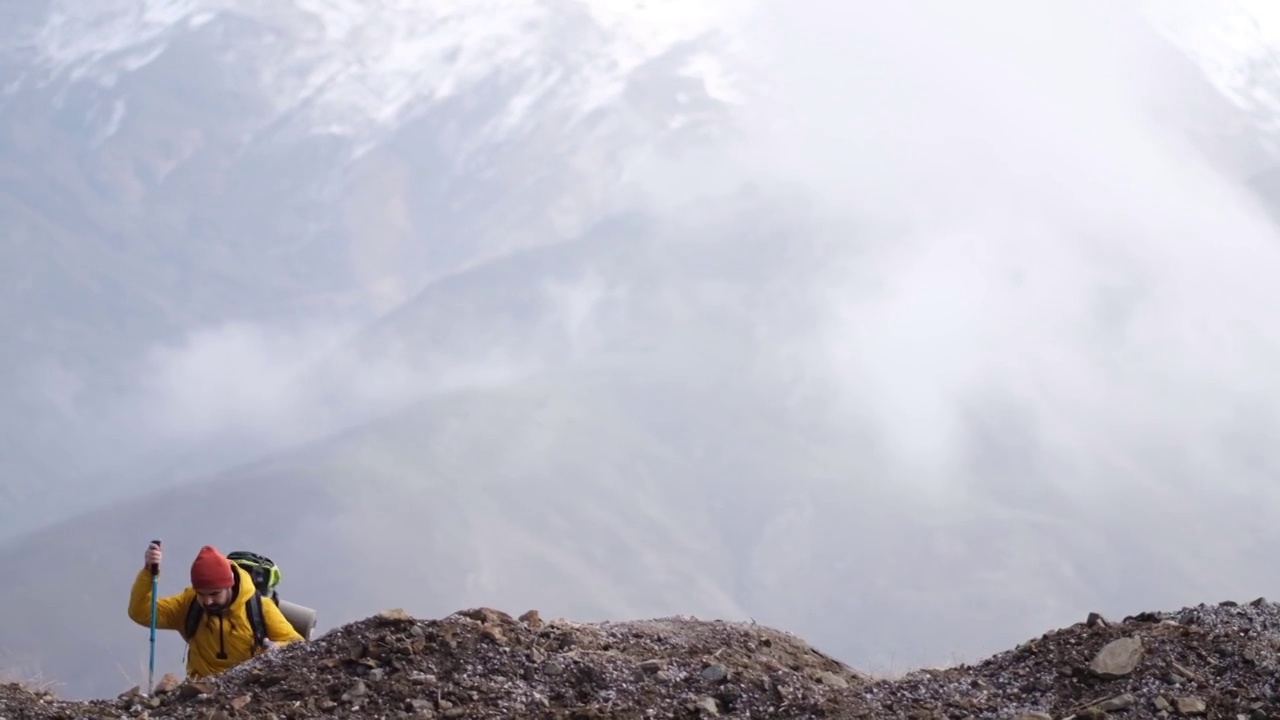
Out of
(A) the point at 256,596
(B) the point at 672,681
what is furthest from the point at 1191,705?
(A) the point at 256,596

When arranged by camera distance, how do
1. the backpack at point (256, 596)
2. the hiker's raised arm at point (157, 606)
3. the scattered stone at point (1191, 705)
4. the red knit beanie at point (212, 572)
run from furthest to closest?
1. the hiker's raised arm at point (157, 606)
2. the backpack at point (256, 596)
3. the red knit beanie at point (212, 572)
4. the scattered stone at point (1191, 705)

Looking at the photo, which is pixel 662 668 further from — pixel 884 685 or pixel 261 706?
pixel 261 706

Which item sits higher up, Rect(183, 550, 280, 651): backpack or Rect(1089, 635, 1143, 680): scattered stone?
Rect(183, 550, 280, 651): backpack

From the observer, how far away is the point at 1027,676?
7.25 metres

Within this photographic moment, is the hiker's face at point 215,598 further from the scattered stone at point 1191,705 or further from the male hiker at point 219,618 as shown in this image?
the scattered stone at point 1191,705

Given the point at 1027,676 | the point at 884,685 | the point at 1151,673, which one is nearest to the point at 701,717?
the point at 884,685

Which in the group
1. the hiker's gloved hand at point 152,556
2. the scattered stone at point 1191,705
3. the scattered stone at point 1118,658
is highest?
the hiker's gloved hand at point 152,556

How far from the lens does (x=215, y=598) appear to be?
8.86 metres

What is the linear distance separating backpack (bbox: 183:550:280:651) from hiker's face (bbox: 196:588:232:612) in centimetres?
11

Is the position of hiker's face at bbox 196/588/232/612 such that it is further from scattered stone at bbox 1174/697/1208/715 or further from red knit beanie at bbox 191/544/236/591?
scattered stone at bbox 1174/697/1208/715

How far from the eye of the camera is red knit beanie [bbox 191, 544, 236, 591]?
28.5ft

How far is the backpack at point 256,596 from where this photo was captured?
896 cm

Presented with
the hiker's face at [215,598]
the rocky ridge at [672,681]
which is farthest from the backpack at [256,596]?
the rocky ridge at [672,681]

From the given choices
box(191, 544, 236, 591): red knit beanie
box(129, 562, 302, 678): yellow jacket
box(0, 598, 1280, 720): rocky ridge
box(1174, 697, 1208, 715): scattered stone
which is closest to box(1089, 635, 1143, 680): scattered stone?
box(0, 598, 1280, 720): rocky ridge
